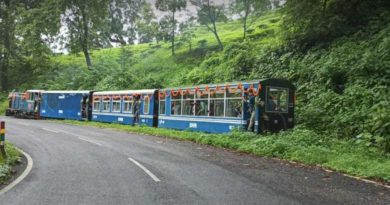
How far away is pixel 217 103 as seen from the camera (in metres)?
22.8

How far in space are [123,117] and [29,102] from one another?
50.4ft

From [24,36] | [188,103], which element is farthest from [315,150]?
[24,36]

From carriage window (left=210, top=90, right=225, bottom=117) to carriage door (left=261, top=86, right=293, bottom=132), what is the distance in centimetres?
258

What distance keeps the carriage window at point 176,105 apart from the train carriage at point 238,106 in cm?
70

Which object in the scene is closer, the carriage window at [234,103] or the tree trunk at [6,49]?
the carriage window at [234,103]

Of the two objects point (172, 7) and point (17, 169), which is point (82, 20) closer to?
point (172, 7)

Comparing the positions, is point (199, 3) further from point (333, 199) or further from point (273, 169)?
point (333, 199)

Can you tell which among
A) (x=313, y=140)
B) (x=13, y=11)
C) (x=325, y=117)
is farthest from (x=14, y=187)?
(x=13, y=11)

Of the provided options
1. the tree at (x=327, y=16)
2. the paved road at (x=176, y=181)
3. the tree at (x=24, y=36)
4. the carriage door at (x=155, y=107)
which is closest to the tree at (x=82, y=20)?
the tree at (x=24, y=36)

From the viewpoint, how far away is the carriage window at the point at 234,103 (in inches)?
834

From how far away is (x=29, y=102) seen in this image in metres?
44.0

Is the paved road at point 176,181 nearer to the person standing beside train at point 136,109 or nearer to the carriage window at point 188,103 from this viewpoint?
the carriage window at point 188,103

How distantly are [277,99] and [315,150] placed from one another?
6447 millimetres

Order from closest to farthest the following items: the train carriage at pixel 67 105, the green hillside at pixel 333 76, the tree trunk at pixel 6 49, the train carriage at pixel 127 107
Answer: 1. the green hillside at pixel 333 76
2. the train carriage at pixel 127 107
3. the train carriage at pixel 67 105
4. the tree trunk at pixel 6 49
